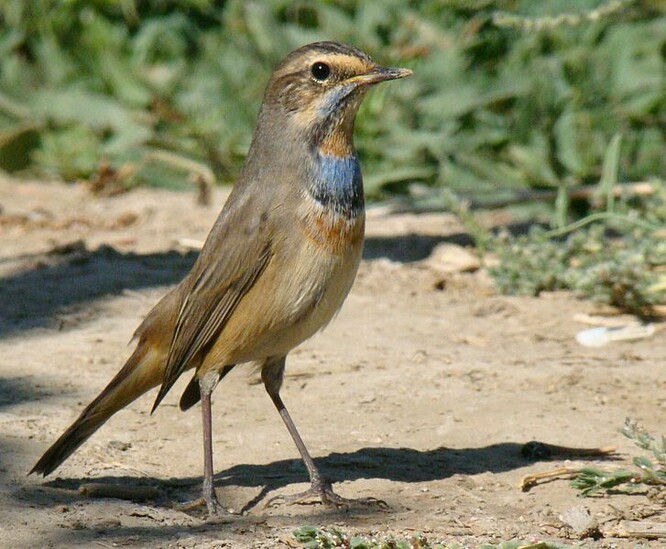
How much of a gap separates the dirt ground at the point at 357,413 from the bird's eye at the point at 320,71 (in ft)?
5.02

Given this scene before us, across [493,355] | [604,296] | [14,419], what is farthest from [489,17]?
[14,419]

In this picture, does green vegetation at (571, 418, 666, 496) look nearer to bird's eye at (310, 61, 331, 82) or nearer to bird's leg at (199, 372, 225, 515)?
bird's leg at (199, 372, 225, 515)

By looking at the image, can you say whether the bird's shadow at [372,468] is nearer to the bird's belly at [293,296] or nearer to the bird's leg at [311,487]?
the bird's leg at [311,487]

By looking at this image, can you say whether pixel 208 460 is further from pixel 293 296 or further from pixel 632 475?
pixel 632 475

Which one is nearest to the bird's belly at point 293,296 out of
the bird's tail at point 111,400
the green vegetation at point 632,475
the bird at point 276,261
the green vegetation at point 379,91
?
the bird at point 276,261

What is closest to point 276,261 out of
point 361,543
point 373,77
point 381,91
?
point 373,77

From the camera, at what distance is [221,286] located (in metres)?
5.06

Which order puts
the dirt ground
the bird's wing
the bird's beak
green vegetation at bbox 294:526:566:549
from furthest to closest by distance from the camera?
1. the bird's beak
2. the bird's wing
3. the dirt ground
4. green vegetation at bbox 294:526:566:549

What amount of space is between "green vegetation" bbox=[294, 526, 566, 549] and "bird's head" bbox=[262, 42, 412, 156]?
5.34 ft

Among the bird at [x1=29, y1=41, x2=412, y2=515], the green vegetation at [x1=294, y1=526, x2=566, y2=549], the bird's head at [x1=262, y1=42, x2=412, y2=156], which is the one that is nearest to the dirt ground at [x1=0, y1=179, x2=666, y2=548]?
the green vegetation at [x1=294, y1=526, x2=566, y2=549]

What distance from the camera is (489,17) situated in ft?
30.3

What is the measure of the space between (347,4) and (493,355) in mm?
4224

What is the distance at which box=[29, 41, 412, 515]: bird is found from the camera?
490 cm

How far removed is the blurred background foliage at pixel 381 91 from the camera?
9078 mm
